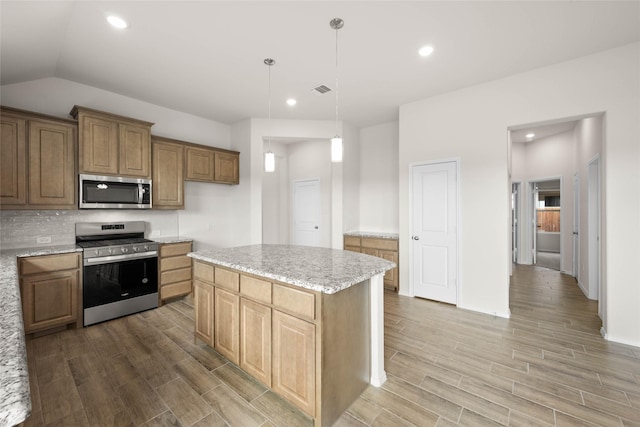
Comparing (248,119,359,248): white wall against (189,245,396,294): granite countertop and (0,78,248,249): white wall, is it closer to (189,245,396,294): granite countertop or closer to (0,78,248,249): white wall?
(0,78,248,249): white wall

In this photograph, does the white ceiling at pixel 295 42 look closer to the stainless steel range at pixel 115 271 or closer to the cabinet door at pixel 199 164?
the cabinet door at pixel 199 164

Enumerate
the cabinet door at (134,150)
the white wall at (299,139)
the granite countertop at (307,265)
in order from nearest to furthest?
the granite countertop at (307,265) < the cabinet door at (134,150) < the white wall at (299,139)

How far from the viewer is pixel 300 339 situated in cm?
174

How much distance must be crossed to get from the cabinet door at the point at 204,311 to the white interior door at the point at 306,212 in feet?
11.3

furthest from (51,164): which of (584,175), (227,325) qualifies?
(584,175)

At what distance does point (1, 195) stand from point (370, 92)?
4.28m

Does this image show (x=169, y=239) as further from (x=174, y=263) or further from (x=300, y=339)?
(x=300, y=339)

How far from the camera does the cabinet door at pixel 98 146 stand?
10.3ft

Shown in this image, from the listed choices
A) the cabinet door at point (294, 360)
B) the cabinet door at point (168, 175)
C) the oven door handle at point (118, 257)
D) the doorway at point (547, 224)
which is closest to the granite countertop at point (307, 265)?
the cabinet door at point (294, 360)

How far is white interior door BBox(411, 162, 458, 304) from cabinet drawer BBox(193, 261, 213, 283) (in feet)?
9.53

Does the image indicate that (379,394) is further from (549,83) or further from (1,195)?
(1,195)

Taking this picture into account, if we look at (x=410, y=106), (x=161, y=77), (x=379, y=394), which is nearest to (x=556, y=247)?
(x=410, y=106)

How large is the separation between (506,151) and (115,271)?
4940 mm

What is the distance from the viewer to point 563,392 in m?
2.03
